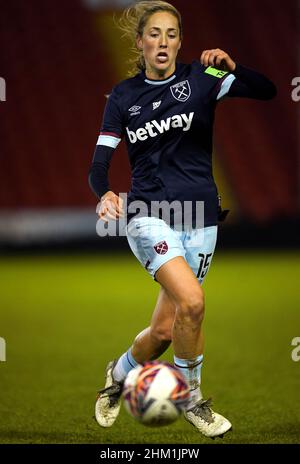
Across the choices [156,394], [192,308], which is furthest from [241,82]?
[156,394]

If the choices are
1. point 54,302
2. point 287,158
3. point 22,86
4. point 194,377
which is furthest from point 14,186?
point 194,377

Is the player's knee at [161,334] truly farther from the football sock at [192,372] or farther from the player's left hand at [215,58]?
the player's left hand at [215,58]

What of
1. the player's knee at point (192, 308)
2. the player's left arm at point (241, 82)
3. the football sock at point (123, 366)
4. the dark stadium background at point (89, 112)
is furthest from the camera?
the dark stadium background at point (89, 112)

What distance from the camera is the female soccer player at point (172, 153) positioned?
447 centimetres

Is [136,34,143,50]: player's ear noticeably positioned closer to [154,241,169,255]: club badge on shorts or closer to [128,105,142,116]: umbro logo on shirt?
[128,105,142,116]: umbro logo on shirt

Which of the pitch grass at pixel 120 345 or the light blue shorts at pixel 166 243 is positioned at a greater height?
the light blue shorts at pixel 166 243

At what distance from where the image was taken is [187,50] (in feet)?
58.4

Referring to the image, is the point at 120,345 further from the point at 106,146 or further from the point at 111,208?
the point at 111,208

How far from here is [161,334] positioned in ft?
15.4

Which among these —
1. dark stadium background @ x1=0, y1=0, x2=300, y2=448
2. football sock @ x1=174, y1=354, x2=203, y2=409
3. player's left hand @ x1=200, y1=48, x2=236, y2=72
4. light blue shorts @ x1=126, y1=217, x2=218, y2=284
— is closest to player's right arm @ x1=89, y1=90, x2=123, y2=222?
light blue shorts @ x1=126, y1=217, x2=218, y2=284

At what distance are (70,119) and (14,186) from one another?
1819mm

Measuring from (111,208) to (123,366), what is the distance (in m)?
1.09

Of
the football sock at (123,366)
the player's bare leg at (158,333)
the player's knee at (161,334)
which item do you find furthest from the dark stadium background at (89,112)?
the player's knee at (161,334)

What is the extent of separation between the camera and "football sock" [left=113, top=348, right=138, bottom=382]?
4.90 meters
